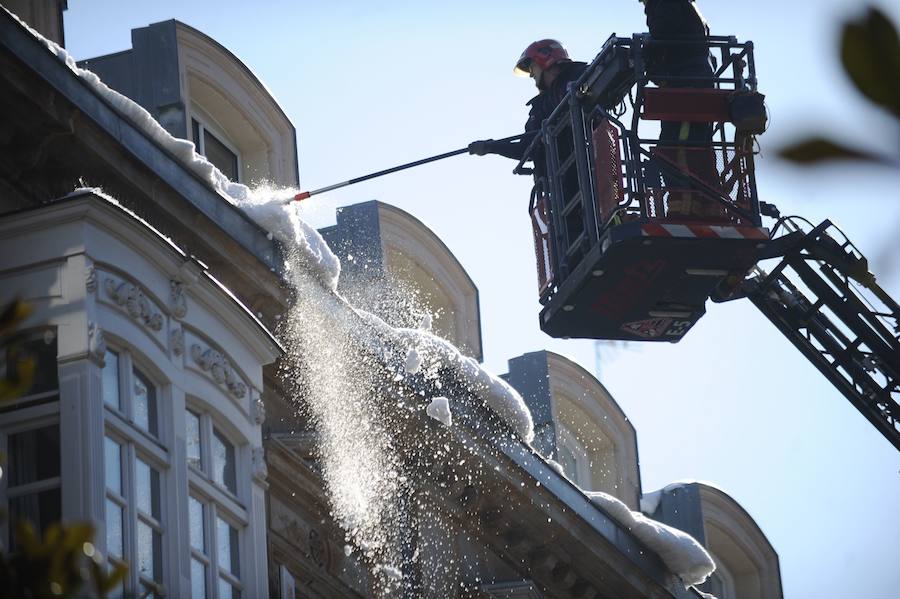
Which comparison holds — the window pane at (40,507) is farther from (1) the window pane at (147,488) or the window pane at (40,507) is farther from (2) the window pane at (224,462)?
(2) the window pane at (224,462)

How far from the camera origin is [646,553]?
19547mm

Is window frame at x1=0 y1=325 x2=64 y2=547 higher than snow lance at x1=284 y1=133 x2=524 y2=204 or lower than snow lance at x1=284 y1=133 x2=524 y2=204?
lower

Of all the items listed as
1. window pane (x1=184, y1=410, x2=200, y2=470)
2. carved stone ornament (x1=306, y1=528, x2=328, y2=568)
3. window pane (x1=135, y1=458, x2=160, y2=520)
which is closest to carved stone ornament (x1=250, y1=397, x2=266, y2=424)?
window pane (x1=184, y1=410, x2=200, y2=470)

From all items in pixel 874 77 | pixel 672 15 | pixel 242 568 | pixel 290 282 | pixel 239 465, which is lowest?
pixel 874 77

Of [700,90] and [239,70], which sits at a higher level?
[239,70]

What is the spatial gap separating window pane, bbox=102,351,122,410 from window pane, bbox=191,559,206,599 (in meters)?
1.18

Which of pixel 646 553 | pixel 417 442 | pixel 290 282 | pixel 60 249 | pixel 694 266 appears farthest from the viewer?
pixel 646 553

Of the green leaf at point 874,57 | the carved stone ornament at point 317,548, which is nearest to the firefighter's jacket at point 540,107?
the carved stone ornament at point 317,548

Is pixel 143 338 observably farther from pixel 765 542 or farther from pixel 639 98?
pixel 765 542

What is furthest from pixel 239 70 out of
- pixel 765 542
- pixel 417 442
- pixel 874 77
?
pixel 874 77

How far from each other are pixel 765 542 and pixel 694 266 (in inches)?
497

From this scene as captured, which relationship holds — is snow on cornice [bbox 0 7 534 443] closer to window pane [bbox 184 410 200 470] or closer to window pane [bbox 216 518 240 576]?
window pane [bbox 184 410 200 470]

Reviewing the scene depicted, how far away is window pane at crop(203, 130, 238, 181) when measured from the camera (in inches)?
703

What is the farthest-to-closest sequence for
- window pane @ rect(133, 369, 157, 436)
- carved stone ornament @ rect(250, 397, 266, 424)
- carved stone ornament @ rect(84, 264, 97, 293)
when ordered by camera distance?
carved stone ornament @ rect(250, 397, 266, 424)
window pane @ rect(133, 369, 157, 436)
carved stone ornament @ rect(84, 264, 97, 293)
